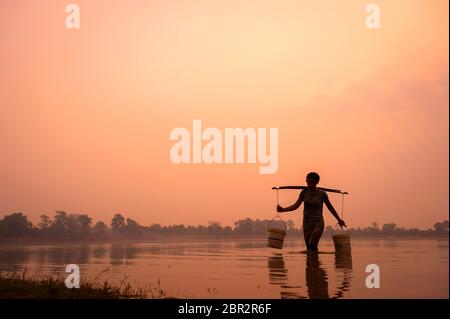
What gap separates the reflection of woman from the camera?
7580 mm

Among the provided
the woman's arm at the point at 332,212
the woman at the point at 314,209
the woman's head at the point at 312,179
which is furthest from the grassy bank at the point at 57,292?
the woman's arm at the point at 332,212

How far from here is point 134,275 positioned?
1144cm

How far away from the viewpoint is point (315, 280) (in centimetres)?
914

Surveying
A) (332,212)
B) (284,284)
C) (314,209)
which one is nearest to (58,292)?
(284,284)

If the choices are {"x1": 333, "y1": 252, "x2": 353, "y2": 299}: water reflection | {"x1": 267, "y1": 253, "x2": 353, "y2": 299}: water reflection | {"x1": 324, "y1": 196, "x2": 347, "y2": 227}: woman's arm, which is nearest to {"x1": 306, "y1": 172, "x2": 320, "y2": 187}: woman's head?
{"x1": 324, "y1": 196, "x2": 347, "y2": 227}: woman's arm

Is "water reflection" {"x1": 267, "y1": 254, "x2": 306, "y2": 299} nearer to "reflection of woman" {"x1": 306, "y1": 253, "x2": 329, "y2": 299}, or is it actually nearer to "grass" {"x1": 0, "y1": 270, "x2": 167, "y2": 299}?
"reflection of woman" {"x1": 306, "y1": 253, "x2": 329, "y2": 299}

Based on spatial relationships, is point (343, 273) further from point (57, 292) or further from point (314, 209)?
point (57, 292)

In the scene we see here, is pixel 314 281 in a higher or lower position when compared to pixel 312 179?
lower

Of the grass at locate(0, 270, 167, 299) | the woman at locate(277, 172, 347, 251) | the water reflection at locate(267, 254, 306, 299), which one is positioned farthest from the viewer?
the woman at locate(277, 172, 347, 251)

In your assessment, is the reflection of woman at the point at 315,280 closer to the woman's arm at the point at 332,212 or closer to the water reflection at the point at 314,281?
the water reflection at the point at 314,281
